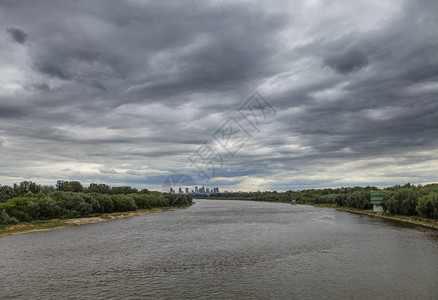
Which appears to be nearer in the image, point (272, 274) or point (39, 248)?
point (272, 274)

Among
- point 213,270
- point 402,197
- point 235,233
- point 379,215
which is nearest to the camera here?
point 213,270

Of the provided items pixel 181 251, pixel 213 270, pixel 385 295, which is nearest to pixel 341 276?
pixel 385 295

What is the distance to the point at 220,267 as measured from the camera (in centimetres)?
3303

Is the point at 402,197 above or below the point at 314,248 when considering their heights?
above

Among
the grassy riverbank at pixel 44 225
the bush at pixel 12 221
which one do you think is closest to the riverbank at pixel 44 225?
the grassy riverbank at pixel 44 225

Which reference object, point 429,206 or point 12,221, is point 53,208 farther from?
point 429,206

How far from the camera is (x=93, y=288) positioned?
26359mm

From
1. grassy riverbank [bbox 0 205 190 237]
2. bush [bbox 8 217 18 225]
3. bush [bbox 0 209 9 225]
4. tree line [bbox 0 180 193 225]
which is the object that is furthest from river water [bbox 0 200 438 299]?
tree line [bbox 0 180 193 225]

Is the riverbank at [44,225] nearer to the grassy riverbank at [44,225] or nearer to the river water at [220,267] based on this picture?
the grassy riverbank at [44,225]

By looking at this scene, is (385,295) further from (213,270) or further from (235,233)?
(235,233)

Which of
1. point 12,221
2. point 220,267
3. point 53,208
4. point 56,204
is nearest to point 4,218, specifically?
point 12,221

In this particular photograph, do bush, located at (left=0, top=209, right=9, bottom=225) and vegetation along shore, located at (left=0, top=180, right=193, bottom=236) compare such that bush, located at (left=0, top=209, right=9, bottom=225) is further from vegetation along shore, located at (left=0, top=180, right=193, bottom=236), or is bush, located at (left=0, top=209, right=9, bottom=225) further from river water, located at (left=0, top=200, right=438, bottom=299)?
river water, located at (left=0, top=200, right=438, bottom=299)

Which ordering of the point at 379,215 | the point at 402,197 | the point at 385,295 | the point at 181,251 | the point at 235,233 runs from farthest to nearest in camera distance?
the point at 379,215 < the point at 402,197 < the point at 235,233 < the point at 181,251 < the point at 385,295

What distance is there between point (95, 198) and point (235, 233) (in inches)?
2257
